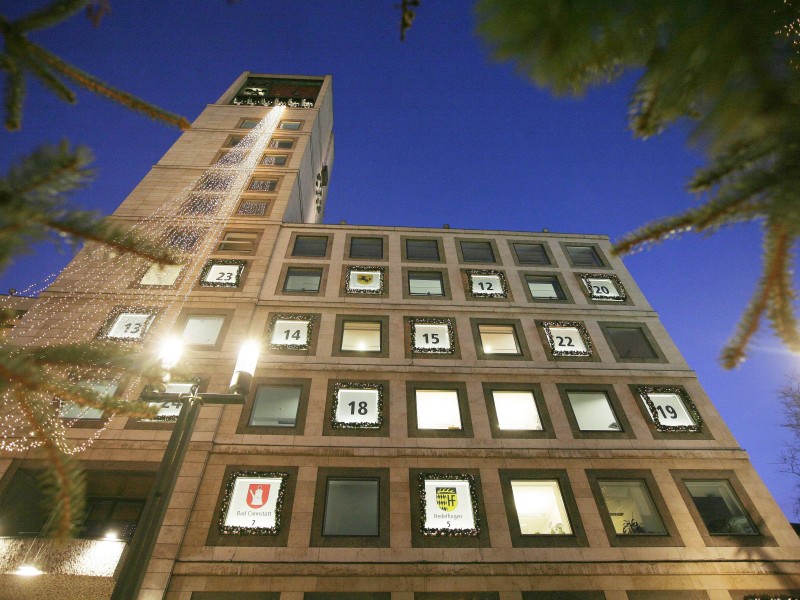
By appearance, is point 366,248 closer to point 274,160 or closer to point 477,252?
point 477,252

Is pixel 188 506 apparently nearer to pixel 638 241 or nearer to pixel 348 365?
pixel 348 365

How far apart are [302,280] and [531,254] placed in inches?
554

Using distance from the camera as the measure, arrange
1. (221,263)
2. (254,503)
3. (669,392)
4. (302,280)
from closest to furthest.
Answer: (254,503) < (669,392) < (221,263) < (302,280)

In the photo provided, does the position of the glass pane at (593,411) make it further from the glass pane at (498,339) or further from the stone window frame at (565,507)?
the glass pane at (498,339)

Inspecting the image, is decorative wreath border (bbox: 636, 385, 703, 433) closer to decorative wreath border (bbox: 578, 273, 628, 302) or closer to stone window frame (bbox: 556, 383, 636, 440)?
stone window frame (bbox: 556, 383, 636, 440)

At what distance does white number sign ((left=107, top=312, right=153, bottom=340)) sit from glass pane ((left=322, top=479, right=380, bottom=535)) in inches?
464

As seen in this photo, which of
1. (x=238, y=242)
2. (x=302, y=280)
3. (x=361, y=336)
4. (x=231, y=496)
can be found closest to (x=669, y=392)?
(x=361, y=336)

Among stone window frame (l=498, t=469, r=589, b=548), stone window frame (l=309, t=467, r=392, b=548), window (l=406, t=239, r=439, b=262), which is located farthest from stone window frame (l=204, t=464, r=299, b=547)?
window (l=406, t=239, r=439, b=262)

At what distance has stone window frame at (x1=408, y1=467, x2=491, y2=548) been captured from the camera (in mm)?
13438

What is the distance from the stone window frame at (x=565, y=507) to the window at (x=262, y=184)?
24.4 metres

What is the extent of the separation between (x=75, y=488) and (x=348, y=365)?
1668 centimetres

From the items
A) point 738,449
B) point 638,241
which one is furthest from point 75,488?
point 738,449

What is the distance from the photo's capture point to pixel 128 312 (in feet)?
65.4

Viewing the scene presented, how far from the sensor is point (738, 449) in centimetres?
1630
